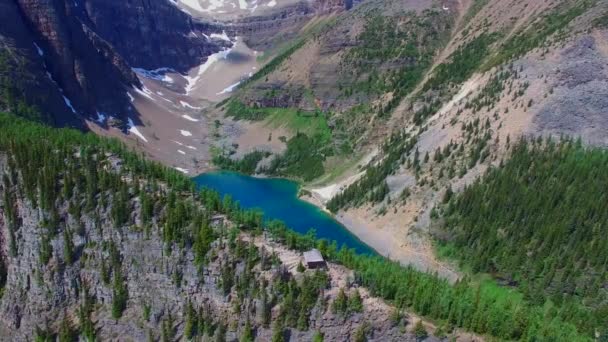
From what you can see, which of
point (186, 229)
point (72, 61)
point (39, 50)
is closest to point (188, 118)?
point (72, 61)

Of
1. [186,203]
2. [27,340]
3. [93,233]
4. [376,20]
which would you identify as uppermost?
[376,20]

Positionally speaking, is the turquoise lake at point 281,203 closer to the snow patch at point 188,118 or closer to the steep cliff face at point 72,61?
the steep cliff face at point 72,61

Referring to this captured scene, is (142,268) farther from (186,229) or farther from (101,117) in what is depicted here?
(101,117)

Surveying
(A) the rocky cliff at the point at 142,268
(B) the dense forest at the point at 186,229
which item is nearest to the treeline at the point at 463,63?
(B) the dense forest at the point at 186,229

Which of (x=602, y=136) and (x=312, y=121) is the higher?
(x=602, y=136)

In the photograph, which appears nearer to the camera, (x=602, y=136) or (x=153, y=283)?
(x=153, y=283)

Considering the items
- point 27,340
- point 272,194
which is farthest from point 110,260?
point 272,194

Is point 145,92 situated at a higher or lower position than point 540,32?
lower

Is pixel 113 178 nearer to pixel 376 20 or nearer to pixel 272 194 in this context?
pixel 272 194
